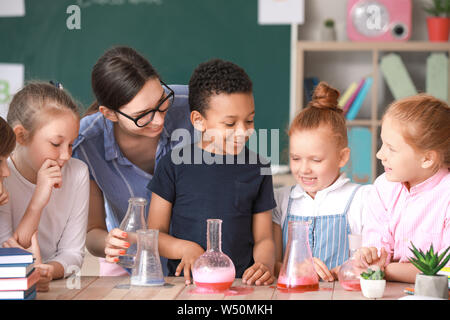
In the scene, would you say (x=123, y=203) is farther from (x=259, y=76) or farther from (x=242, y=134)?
(x=259, y=76)

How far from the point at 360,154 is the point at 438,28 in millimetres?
936

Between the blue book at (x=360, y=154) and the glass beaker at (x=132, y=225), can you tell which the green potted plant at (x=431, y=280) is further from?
the blue book at (x=360, y=154)

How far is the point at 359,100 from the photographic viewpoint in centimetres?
→ 392

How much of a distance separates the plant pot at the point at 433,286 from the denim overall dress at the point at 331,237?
0.56m

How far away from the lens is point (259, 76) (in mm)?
3992

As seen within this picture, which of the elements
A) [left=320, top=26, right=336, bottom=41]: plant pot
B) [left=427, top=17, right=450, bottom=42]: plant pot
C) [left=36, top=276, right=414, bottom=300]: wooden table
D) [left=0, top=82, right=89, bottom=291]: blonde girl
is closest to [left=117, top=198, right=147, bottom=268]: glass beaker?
[left=36, top=276, right=414, bottom=300]: wooden table

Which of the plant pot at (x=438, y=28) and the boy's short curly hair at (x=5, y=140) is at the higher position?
the plant pot at (x=438, y=28)

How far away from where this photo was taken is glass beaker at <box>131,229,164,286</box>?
1333 mm

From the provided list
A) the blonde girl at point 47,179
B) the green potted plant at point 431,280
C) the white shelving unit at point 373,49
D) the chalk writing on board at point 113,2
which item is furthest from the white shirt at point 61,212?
the chalk writing on board at point 113,2

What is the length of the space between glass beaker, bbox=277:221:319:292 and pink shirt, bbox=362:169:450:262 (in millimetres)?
321

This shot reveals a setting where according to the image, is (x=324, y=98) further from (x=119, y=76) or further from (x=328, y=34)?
(x=328, y=34)

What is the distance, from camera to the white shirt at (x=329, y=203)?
1765 mm
